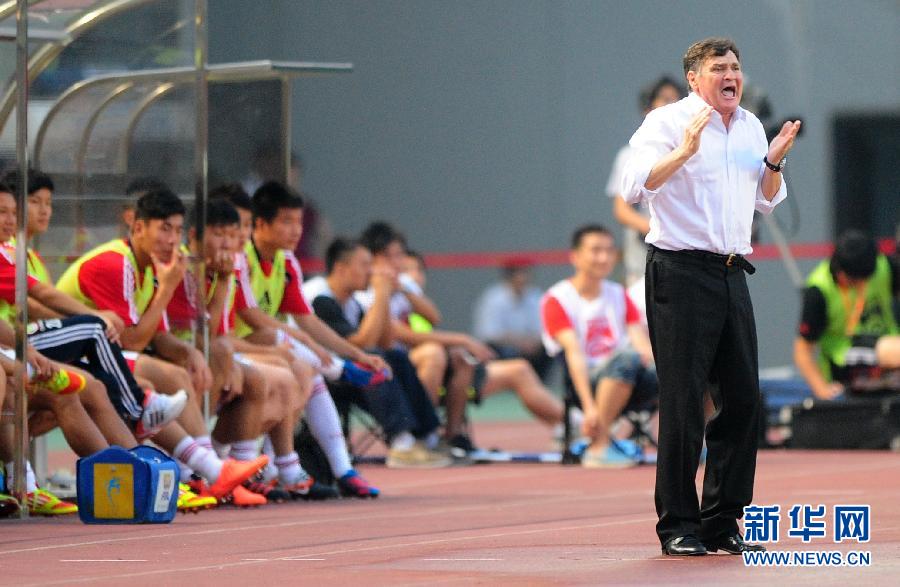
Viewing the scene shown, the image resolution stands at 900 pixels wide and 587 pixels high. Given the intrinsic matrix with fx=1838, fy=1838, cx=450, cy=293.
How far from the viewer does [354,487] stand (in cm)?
957

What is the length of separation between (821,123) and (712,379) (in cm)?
1394

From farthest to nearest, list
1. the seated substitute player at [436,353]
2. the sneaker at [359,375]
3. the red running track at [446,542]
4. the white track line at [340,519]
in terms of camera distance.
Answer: the seated substitute player at [436,353] < the sneaker at [359,375] < the white track line at [340,519] < the red running track at [446,542]

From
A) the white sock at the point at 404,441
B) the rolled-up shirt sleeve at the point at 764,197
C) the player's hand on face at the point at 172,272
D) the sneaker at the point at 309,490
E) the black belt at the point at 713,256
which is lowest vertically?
the white sock at the point at 404,441

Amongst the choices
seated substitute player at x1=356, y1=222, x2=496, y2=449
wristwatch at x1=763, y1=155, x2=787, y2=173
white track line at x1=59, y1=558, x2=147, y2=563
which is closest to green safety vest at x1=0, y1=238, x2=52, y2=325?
white track line at x1=59, y1=558, x2=147, y2=563

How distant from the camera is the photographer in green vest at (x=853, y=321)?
1280cm

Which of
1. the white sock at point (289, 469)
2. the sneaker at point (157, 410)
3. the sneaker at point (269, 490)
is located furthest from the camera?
the white sock at point (289, 469)

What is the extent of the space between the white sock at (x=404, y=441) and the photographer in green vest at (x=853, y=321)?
9.71 feet

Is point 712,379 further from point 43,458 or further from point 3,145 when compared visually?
point 43,458

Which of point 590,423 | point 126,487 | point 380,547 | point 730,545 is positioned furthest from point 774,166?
point 590,423

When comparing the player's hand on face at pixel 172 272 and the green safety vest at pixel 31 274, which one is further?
the player's hand on face at pixel 172 272

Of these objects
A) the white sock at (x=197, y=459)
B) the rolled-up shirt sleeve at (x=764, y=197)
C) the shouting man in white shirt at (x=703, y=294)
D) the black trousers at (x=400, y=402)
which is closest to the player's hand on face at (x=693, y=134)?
the shouting man in white shirt at (x=703, y=294)

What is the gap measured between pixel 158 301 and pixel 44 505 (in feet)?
3.79

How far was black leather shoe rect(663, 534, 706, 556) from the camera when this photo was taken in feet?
21.2

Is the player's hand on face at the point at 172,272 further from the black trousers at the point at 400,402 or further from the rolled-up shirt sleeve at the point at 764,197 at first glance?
the rolled-up shirt sleeve at the point at 764,197
